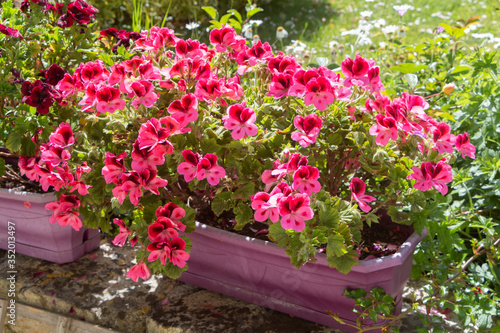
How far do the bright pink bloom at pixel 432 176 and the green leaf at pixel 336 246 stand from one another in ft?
0.79

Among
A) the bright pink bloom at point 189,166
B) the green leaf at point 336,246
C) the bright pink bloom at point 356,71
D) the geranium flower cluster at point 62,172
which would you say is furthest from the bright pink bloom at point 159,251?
the bright pink bloom at point 356,71

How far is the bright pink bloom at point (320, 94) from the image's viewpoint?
1272mm

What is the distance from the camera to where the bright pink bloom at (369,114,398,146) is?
1215 mm

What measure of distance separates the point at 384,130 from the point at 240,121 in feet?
1.17

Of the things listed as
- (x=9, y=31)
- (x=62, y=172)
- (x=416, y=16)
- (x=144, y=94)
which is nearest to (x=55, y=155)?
(x=62, y=172)

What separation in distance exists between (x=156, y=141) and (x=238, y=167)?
0.26 metres

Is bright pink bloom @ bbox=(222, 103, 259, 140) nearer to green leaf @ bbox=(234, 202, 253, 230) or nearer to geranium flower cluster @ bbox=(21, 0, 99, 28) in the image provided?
green leaf @ bbox=(234, 202, 253, 230)

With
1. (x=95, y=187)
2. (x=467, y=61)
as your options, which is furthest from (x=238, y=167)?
(x=467, y=61)

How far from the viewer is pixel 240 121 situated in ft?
4.16

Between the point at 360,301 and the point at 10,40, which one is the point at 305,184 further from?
the point at 10,40

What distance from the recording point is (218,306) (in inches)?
61.6

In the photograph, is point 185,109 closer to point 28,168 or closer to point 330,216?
point 330,216

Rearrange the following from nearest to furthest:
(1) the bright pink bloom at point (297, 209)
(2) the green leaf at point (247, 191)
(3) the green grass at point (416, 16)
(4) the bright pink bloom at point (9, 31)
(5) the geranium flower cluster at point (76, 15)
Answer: (1) the bright pink bloom at point (297, 209)
(2) the green leaf at point (247, 191)
(4) the bright pink bloom at point (9, 31)
(5) the geranium flower cluster at point (76, 15)
(3) the green grass at point (416, 16)

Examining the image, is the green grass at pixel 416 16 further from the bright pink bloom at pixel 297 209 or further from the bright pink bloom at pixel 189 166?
the bright pink bloom at pixel 297 209
